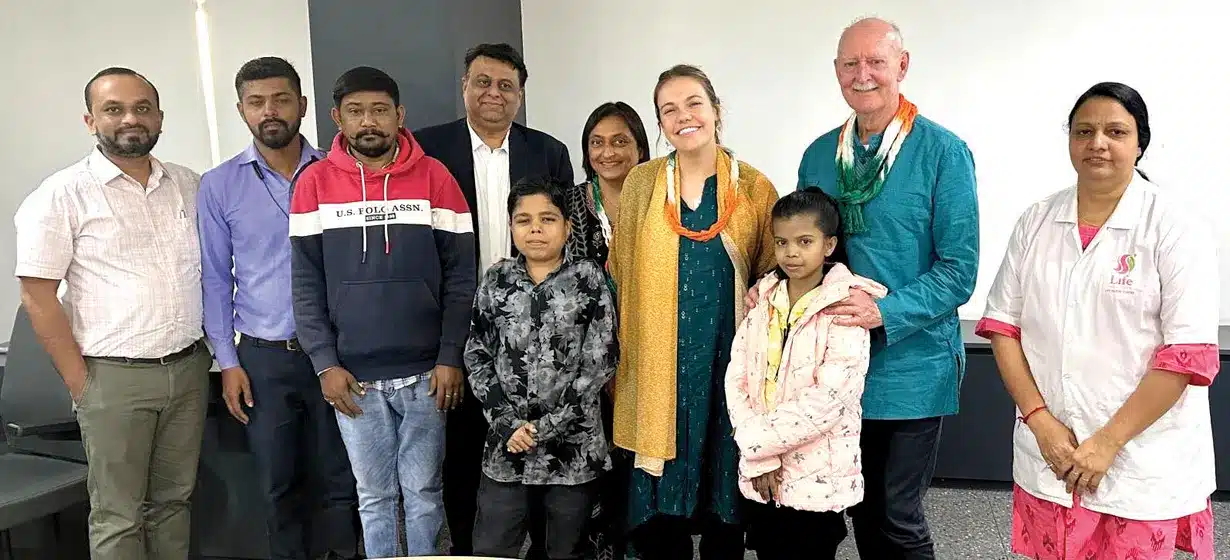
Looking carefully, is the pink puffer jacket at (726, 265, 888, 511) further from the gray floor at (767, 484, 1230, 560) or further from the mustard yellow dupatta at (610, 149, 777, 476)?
the gray floor at (767, 484, 1230, 560)

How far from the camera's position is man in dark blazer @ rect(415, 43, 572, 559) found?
2.52 metres

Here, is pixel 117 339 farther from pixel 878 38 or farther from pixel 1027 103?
pixel 1027 103

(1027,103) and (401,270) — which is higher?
(1027,103)

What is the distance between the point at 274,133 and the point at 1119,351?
7.45ft

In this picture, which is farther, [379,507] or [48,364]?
[48,364]

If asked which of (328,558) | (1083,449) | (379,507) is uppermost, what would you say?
(1083,449)

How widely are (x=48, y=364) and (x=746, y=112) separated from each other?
295cm

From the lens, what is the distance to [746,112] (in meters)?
3.81

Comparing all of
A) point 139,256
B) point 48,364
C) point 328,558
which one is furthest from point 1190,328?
→ point 48,364

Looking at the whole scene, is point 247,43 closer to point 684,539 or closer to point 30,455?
point 30,455

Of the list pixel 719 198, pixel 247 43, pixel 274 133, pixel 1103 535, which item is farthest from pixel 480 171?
pixel 247 43

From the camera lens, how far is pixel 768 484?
1.99m

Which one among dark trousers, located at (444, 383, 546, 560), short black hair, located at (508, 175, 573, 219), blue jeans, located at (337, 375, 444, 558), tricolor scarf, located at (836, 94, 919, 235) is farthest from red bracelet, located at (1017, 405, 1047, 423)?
blue jeans, located at (337, 375, 444, 558)

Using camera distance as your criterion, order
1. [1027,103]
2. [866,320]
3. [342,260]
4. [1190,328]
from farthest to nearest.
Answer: [1027,103] < [342,260] < [866,320] < [1190,328]
